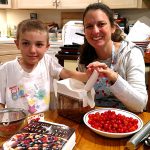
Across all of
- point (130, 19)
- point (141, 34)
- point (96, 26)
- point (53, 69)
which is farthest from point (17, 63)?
point (130, 19)

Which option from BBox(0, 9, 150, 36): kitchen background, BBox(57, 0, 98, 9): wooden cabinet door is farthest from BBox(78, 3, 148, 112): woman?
BBox(0, 9, 150, 36): kitchen background

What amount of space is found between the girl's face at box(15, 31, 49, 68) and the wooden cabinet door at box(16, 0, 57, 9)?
219cm

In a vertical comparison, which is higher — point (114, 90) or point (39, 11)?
point (39, 11)

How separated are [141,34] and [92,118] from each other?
6.19 feet

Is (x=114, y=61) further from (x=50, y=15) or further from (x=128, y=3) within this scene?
(x=50, y=15)

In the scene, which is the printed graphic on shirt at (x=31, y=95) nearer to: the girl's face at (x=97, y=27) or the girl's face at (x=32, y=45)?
the girl's face at (x=32, y=45)

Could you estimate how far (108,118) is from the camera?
3.34ft

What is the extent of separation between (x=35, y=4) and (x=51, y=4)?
0.84 ft

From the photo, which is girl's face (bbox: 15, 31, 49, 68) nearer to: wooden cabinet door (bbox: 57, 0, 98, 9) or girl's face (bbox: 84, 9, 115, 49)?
girl's face (bbox: 84, 9, 115, 49)

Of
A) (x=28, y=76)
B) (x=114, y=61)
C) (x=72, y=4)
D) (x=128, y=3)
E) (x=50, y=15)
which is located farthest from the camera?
(x=50, y=15)

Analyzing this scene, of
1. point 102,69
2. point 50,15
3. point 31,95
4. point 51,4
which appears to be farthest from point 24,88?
point 50,15

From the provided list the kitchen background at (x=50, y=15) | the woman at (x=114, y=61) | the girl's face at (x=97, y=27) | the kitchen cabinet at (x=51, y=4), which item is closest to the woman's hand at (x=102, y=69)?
the woman at (x=114, y=61)

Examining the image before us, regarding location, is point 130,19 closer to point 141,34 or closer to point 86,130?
point 141,34

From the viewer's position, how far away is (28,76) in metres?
1.35
